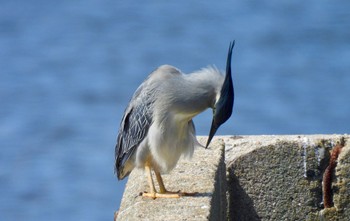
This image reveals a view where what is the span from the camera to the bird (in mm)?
6228

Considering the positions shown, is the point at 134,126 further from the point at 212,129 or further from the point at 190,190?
the point at 190,190

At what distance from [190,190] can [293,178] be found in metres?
0.78

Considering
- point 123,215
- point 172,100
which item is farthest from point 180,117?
point 123,215

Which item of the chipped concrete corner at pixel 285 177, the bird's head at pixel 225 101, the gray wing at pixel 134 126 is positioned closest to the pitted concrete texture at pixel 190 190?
the chipped concrete corner at pixel 285 177

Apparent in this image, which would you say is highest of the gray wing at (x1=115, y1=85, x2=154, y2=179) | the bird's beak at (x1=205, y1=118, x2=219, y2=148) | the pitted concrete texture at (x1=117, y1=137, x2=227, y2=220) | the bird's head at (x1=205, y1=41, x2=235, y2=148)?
the gray wing at (x1=115, y1=85, x2=154, y2=179)

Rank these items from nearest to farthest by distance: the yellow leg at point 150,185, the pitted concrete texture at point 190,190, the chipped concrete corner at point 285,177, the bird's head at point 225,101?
the pitted concrete texture at point 190,190 < the yellow leg at point 150,185 < the bird's head at point 225,101 < the chipped concrete corner at point 285,177

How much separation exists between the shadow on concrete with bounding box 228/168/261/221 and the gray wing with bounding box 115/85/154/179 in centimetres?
60

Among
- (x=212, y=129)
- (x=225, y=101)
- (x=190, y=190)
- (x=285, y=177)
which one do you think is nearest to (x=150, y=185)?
(x=190, y=190)

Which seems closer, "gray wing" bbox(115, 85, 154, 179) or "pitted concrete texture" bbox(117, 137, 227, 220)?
"pitted concrete texture" bbox(117, 137, 227, 220)

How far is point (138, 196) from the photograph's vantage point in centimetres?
602

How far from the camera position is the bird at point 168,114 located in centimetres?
623

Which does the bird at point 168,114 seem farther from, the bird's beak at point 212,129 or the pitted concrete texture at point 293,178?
the pitted concrete texture at point 293,178

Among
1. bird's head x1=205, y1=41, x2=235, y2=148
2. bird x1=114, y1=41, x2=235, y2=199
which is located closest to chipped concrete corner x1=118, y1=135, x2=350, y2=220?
bird x1=114, y1=41, x2=235, y2=199

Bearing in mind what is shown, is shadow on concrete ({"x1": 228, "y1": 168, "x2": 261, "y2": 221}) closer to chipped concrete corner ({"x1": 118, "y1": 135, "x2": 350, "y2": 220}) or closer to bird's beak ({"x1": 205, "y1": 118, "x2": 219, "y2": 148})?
chipped concrete corner ({"x1": 118, "y1": 135, "x2": 350, "y2": 220})
